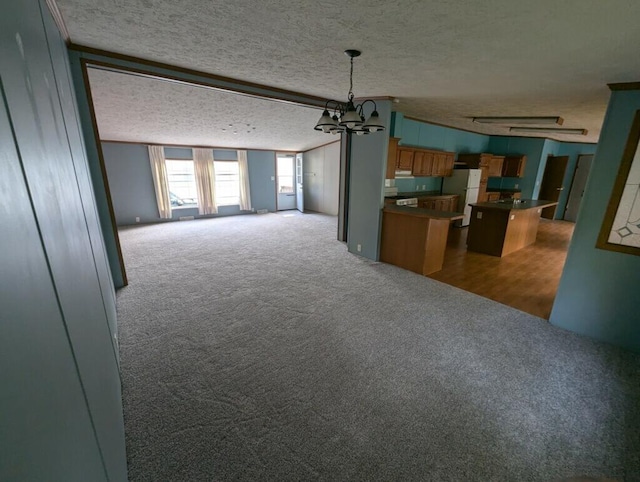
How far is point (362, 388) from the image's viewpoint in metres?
1.89

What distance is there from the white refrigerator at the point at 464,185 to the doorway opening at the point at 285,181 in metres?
5.30

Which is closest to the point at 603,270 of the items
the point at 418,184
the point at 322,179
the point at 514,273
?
the point at 514,273

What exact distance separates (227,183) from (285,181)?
214cm

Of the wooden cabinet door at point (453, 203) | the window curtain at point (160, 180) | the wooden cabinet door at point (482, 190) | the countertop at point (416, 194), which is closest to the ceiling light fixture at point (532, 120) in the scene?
the countertop at point (416, 194)

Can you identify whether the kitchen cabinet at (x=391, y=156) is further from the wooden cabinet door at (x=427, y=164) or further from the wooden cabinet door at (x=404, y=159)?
the wooden cabinet door at (x=427, y=164)

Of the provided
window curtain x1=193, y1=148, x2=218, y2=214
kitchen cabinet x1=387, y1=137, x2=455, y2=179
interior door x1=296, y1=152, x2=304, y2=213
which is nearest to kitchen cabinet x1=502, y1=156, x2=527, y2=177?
kitchen cabinet x1=387, y1=137, x2=455, y2=179

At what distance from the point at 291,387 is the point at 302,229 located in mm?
5014

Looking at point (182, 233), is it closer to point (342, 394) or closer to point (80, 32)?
point (80, 32)

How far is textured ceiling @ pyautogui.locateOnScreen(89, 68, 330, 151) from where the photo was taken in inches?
143

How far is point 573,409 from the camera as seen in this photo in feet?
5.78

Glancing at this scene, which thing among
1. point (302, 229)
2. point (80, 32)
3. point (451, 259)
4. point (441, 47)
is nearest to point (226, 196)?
point (302, 229)

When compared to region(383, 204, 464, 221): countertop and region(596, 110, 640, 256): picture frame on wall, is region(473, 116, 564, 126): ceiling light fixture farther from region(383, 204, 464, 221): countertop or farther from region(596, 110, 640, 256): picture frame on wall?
region(596, 110, 640, 256): picture frame on wall

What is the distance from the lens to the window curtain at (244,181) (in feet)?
27.0

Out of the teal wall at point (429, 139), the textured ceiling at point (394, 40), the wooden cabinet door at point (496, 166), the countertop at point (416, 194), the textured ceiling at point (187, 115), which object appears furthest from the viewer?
the wooden cabinet door at point (496, 166)
